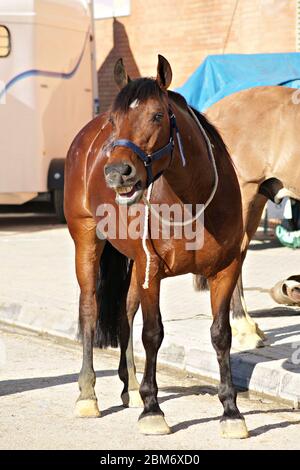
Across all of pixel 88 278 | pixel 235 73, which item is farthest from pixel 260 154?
pixel 235 73

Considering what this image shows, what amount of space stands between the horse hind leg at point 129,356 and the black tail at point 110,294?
5 centimetres

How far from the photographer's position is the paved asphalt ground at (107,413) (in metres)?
5.75

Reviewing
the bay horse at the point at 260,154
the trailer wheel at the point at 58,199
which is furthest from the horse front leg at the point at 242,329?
the trailer wheel at the point at 58,199

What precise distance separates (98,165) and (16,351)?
262 centimetres

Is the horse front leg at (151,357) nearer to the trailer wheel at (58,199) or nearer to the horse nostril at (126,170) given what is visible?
the horse nostril at (126,170)

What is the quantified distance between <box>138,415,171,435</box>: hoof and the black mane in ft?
5.81

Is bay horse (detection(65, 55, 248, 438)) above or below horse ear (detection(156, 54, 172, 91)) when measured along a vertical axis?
below

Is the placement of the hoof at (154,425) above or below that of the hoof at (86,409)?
above

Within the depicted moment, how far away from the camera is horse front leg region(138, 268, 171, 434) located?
5.88 m

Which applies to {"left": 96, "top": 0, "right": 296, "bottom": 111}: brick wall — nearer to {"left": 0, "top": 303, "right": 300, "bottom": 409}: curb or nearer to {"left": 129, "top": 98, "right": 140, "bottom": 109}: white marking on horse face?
{"left": 0, "top": 303, "right": 300, "bottom": 409}: curb

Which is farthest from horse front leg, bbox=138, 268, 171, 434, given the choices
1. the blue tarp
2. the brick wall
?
the brick wall

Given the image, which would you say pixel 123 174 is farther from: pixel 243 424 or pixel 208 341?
pixel 208 341

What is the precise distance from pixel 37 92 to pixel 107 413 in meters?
11.4

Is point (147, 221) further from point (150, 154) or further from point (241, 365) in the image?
point (241, 365)
